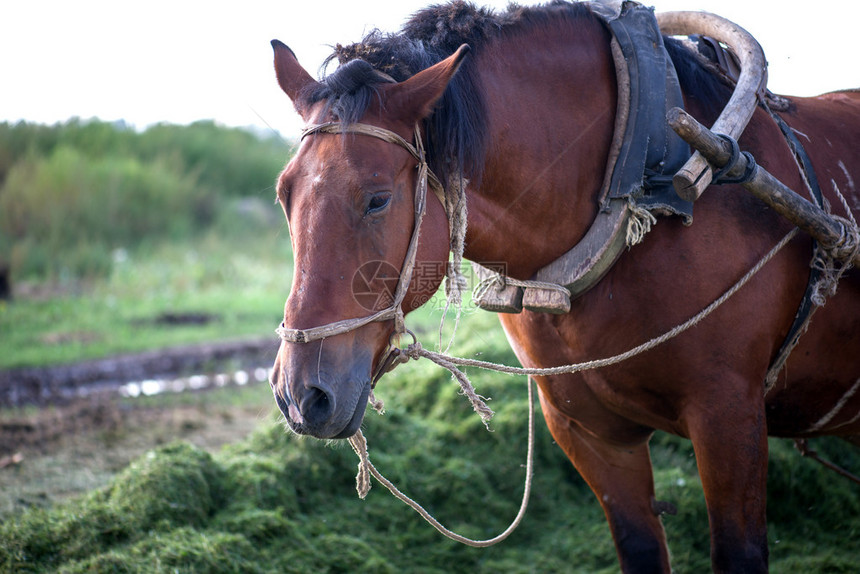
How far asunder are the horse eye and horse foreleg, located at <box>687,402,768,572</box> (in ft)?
3.64

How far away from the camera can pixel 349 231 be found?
1693 millimetres

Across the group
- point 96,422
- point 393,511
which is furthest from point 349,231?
point 96,422

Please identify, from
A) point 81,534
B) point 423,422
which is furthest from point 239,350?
point 81,534

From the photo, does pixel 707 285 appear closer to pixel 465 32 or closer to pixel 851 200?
pixel 851 200

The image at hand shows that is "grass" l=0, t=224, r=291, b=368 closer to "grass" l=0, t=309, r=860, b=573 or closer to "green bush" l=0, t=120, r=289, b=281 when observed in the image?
"green bush" l=0, t=120, r=289, b=281

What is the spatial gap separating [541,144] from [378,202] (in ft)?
1.90

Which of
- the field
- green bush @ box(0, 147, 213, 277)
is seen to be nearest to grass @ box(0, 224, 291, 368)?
green bush @ box(0, 147, 213, 277)

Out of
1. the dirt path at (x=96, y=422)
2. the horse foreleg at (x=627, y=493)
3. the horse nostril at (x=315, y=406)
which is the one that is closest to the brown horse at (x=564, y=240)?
the horse nostril at (x=315, y=406)

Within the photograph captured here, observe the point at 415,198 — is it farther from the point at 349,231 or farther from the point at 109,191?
the point at 109,191

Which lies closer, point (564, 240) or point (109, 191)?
point (564, 240)

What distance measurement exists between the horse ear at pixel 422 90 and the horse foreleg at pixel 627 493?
1.31 m

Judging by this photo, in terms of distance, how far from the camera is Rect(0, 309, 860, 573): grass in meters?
2.96

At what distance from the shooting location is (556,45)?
2104 millimetres

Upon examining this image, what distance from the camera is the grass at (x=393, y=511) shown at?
9.70 feet
